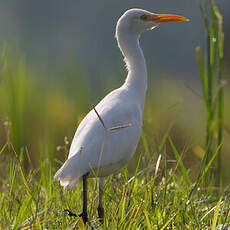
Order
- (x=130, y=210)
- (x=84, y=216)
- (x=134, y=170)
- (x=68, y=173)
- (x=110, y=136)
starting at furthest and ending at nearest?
1. (x=134, y=170)
2. (x=110, y=136)
3. (x=68, y=173)
4. (x=84, y=216)
5. (x=130, y=210)

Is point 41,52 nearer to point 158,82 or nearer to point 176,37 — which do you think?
point 158,82

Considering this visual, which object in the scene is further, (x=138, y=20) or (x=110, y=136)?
(x=138, y=20)

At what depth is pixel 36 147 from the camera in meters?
5.30

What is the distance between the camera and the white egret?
2.53 metres

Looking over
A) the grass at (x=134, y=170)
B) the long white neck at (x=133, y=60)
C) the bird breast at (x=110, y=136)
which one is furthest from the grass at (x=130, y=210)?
the long white neck at (x=133, y=60)

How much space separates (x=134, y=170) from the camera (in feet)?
12.0

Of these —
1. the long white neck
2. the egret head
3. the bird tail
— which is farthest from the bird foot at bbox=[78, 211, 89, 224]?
the egret head

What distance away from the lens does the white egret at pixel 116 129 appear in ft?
8.29

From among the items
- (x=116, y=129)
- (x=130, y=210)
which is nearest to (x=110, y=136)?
(x=116, y=129)

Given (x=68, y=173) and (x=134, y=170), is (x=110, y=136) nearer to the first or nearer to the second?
(x=68, y=173)

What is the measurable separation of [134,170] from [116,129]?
3.09 feet

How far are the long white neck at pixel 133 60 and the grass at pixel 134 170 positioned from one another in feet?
0.67

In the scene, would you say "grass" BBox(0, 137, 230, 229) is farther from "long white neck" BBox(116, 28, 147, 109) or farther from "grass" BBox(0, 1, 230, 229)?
"long white neck" BBox(116, 28, 147, 109)

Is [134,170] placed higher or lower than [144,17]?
lower
